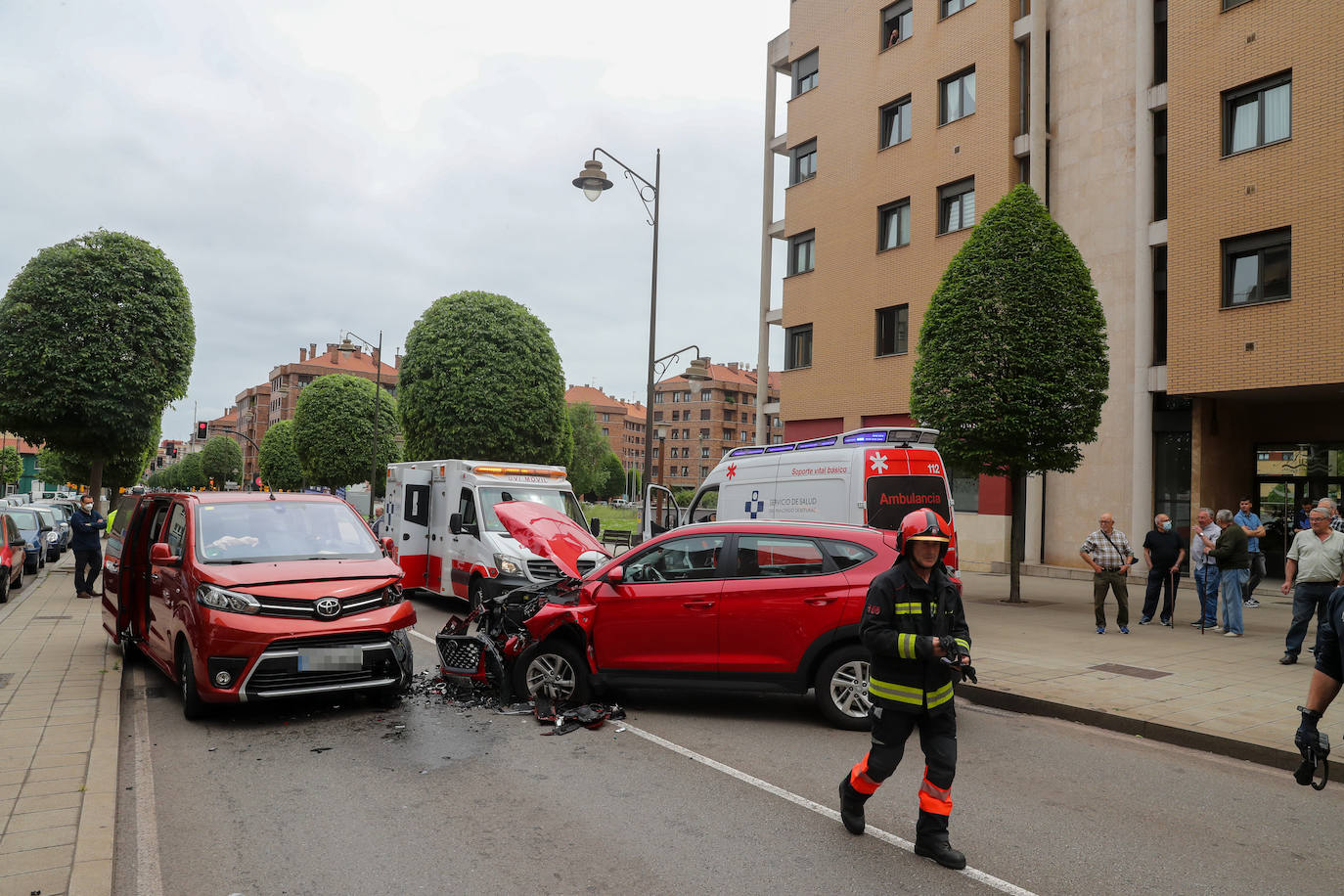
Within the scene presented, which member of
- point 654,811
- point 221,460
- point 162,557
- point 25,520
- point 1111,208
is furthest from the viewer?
point 221,460

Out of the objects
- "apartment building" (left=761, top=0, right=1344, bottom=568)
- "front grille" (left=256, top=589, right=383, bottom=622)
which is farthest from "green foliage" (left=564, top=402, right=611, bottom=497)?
"front grille" (left=256, top=589, right=383, bottom=622)

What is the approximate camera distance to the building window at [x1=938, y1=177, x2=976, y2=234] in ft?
74.1

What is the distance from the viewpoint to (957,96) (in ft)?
76.5

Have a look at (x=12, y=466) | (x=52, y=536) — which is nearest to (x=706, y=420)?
(x=12, y=466)

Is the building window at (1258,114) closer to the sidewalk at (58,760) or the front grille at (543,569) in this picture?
the front grille at (543,569)

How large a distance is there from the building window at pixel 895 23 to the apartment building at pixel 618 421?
12060 centimetres

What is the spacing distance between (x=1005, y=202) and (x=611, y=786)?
13146 millimetres

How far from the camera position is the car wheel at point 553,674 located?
24.6 ft

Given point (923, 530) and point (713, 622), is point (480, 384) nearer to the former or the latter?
point (713, 622)

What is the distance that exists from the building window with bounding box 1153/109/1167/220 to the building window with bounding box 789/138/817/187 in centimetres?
1008

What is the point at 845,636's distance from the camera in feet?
22.7

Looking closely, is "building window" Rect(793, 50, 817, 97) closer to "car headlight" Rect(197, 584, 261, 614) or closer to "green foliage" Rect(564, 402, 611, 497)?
"car headlight" Rect(197, 584, 261, 614)

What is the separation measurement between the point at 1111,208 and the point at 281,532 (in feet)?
61.8

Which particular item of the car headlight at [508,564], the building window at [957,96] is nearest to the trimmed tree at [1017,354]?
the car headlight at [508,564]
